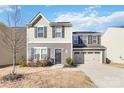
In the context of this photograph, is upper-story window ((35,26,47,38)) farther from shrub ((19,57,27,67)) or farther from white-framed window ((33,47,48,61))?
shrub ((19,57,27,67))

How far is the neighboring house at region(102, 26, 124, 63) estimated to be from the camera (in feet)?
103

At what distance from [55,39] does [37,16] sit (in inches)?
117

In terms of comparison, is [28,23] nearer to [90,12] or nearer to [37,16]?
[37,16]

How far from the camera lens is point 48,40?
28.6m

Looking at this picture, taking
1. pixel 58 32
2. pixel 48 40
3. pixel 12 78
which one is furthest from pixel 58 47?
pixel 12 78

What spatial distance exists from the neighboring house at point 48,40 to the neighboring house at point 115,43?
602 cm

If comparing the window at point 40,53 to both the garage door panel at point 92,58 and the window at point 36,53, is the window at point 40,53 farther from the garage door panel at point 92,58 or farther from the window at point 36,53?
the garage door panel at point 92,58

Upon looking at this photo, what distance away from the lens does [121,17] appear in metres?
30.8

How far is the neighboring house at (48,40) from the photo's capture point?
93.8 feet

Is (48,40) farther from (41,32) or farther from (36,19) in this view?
(36,19)

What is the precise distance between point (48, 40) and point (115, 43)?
831cm

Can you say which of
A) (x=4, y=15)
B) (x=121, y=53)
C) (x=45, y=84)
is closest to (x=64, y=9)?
(x=4, y=15)

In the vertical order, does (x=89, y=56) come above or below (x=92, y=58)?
above
